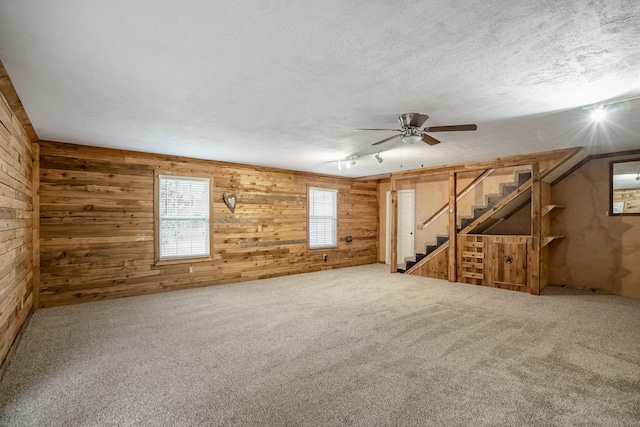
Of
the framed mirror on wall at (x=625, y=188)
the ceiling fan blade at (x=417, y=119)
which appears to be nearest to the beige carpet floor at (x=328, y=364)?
the framed mirror on wall at (x=625, y=188)

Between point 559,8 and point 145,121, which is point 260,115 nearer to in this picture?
point 145,121

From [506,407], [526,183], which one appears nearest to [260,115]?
[506,407]

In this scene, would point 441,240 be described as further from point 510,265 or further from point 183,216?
point 183,216

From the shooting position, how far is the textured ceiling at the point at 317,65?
5.62 feet

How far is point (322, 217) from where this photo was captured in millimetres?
7926

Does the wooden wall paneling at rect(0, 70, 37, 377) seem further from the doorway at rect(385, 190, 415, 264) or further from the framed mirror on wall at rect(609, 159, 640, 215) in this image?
the framed mirror on wall at rect(609, 159, 640, 215)

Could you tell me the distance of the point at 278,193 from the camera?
23.2 ft

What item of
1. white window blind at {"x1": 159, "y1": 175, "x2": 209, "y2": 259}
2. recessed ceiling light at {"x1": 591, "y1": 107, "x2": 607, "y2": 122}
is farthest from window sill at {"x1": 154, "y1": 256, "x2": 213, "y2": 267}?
recessed ceiling light at {"x1": 591, "y1": 107, "x2": 607, "y2": 122}

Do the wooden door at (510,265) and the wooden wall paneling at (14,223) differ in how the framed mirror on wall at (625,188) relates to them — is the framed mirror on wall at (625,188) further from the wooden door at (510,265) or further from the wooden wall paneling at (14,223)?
the wooden wall paneling at (14,223)

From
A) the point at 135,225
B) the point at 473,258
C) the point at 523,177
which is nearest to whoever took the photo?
the point at 135,225

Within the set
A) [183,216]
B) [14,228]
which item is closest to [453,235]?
[183,216]

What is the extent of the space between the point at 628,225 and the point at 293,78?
21.1 feet

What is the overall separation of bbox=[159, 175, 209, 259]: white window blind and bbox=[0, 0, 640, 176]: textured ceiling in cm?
163

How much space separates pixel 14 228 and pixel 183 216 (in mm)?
2560
